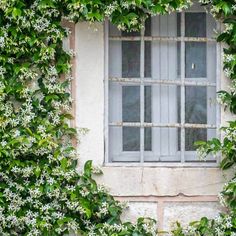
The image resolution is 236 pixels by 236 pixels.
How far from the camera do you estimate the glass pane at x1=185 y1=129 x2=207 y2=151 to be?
5477 mm

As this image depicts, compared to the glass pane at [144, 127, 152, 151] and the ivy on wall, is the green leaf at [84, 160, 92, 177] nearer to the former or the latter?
the ivy on wall

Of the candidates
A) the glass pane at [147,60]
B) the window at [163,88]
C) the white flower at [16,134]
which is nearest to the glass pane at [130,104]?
the window at [163,88]

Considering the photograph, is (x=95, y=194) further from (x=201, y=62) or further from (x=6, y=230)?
(x=201, y=62)

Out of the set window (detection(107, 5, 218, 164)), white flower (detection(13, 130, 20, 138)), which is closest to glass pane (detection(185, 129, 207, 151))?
window (detection(107, 5, 218, 164))

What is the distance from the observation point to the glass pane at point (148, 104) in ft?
18.0

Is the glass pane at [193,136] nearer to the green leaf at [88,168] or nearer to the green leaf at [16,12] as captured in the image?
the green leaf at [88,168]

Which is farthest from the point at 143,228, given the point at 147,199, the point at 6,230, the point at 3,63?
the point at 3,63

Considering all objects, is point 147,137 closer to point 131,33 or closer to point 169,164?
point 169,164

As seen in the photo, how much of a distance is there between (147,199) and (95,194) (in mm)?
357

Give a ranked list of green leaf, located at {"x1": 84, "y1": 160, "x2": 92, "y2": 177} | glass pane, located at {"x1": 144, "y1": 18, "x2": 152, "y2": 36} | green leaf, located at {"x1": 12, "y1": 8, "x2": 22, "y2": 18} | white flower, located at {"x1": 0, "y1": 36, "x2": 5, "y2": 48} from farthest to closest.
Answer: glass pane, located at {"x1": 144, "y1": 18, "x2": 152, "y2": 36}, green leaf, located at {"x1": 84, "y1": 160, "x2": 92, "y2": 177}, white flower, located at {"x1": 0, "y1": 36, "x2": 5, "y2": 48}, green leaf, located at {"x1": 12, "y1": 8, "x2": 22, "y2": 18}

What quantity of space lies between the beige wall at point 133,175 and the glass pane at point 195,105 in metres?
0.35

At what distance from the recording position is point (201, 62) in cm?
547

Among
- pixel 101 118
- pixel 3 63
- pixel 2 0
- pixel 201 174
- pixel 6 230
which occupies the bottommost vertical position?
pixel 6 230

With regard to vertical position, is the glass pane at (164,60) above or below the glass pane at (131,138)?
above
